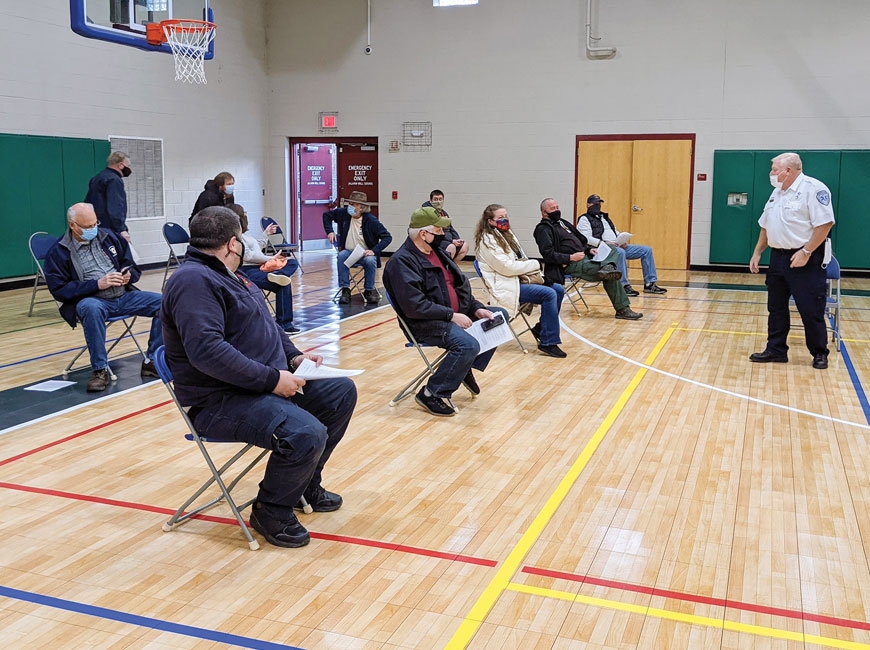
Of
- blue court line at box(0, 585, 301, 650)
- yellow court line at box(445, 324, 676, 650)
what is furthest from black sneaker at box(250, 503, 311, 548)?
yellow court line at box(445, 324, 676, 650)

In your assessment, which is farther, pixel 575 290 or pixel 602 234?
pixel 575 290

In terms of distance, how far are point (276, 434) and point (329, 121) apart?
14.3 metres

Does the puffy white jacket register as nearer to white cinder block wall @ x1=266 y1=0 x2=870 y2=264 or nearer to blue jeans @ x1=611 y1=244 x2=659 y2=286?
blue jeans @ x1=611 y1=244 x2=659 y2=286

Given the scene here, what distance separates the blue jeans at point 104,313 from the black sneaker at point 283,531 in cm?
294

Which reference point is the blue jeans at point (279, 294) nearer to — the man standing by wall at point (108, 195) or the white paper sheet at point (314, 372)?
the man standing by wall at point (108, 195)

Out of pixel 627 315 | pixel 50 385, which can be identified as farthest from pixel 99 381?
pixel 627 315

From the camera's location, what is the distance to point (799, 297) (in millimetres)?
7148

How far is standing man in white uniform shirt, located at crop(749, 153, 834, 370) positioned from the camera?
688 cm

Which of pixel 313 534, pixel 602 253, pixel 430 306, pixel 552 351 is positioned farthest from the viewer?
pixel 602 253

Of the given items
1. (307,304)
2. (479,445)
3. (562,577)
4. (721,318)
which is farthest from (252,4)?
(562,577)

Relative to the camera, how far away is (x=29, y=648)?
2.86 metres

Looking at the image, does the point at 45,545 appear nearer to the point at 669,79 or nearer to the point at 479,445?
the point at 479,445

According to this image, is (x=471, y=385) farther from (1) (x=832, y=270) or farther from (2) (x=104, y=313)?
(1) (x=832, y=270)

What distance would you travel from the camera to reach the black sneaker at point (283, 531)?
145 inches
